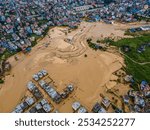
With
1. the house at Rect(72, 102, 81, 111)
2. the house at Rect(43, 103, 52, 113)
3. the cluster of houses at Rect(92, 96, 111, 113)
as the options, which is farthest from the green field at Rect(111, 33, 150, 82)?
the house at Rect(43, 103, 52, 113)

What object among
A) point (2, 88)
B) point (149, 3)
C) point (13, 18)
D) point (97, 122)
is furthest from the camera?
point (149, 3)

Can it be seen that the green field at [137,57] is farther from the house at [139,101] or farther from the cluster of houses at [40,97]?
the cluster of houses at [40,97]

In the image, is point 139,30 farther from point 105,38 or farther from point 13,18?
point 13,18

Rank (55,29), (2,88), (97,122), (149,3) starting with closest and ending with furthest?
(97,122), (2,88), (55,29), (149,3)

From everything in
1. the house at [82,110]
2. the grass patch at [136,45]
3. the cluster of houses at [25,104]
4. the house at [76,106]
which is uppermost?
the grass patch at [136,45]

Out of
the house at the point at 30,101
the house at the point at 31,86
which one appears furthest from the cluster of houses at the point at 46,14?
the house at the point at 30,101

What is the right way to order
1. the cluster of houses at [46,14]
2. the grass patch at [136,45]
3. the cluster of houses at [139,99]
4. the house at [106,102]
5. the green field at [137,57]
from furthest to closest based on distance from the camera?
the cluster of houses at [46,14] → the grass patch at [136,45] → the green field at [137,57] → the house at [106,102] → the cluster of houses at [139,99]

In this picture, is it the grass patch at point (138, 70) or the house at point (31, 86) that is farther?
the grass patch at point (138, 70)

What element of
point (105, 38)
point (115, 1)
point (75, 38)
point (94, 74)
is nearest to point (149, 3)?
point (115, 1)

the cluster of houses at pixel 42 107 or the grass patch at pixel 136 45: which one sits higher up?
the grass patch at pixel 136 45
